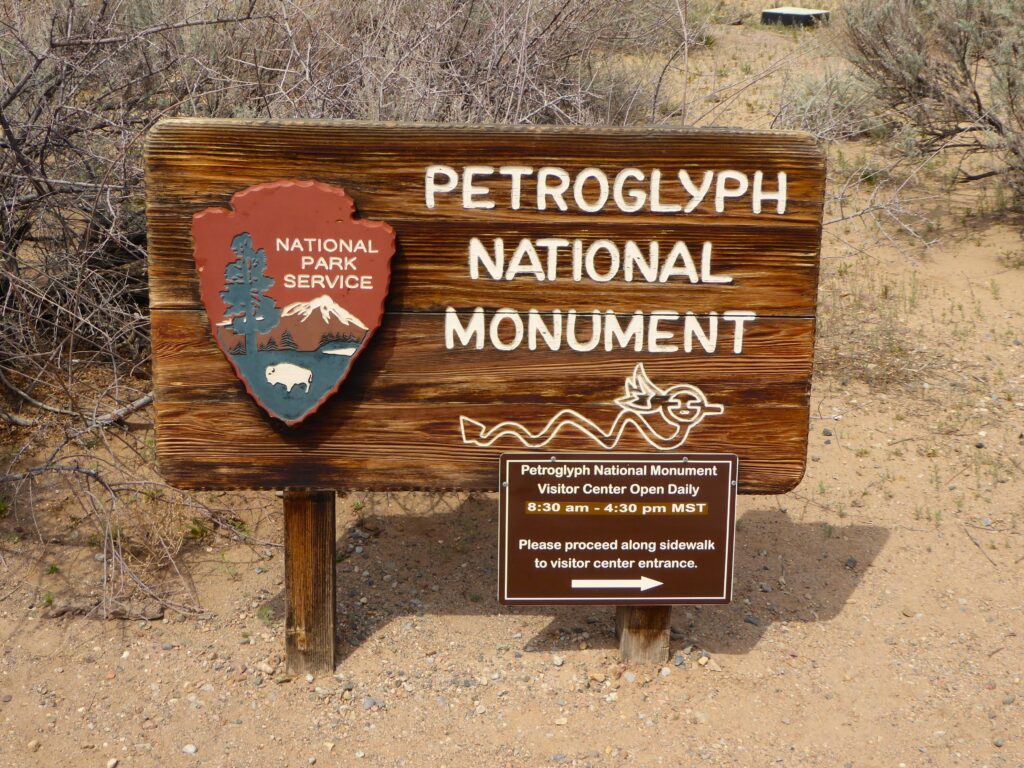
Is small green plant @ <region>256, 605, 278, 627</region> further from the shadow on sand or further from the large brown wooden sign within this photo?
the large brown wooden sign

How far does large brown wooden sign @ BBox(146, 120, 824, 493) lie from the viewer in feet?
10.3

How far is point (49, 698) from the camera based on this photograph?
3.63 metres

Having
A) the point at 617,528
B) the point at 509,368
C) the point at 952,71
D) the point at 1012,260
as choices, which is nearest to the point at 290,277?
the point at 509,368

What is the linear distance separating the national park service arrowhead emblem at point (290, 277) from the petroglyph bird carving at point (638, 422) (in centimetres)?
49

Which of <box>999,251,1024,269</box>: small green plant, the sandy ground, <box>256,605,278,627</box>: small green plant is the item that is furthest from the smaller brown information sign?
<box>999,251,1024,269</box>: small green plant

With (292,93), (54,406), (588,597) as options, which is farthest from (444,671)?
(292,93)

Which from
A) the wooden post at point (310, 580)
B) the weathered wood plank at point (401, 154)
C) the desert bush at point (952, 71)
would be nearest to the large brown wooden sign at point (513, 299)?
the weathered wood plank at point (401, 154)

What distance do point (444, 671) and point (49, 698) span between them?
132 cm

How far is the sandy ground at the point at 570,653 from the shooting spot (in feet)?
11.3

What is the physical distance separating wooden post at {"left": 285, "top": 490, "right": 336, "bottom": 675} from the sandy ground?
0.34 ft

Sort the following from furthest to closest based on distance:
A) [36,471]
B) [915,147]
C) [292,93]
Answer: [915,147] → [292,93] → [36,471]

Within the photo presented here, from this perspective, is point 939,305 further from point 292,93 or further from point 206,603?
point 206,603

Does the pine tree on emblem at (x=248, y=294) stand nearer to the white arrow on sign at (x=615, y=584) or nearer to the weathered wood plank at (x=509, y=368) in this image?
the weathered wood plank at (x=509, y=368)

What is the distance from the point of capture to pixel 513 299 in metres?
3.25
